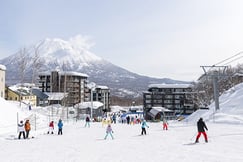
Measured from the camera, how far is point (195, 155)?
38.1ft

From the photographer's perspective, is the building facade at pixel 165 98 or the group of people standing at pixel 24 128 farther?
the building facade at pixel 165 98

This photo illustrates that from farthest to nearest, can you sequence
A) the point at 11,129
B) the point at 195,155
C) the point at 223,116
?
the point at 223,116
the point at 11,129
the point at 195,155

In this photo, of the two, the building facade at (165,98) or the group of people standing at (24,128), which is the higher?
the building facade at (165,98)

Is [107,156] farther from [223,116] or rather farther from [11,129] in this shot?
[223,116]

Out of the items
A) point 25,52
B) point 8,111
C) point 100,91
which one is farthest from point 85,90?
point 8,111

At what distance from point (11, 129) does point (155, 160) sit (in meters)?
18.9

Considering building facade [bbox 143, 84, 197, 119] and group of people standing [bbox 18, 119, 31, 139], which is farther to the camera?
building facade [bbox 143, 84, 197, 119]

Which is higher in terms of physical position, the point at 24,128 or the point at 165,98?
the point at 165,98

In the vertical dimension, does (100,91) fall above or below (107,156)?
above

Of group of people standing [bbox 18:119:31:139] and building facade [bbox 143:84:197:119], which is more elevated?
building facade [bbox 143:84:197:119]

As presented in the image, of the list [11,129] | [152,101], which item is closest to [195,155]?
[11,129]

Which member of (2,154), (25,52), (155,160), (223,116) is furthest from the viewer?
(25,52)

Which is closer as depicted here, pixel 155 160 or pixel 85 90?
pixel 155 160

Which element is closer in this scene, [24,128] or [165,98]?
[24,128]
